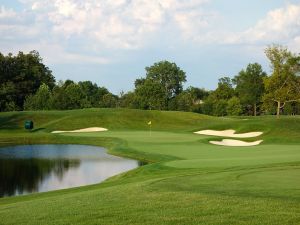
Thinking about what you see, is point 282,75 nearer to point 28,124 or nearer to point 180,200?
point 28,124

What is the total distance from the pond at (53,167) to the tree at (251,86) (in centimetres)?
7306

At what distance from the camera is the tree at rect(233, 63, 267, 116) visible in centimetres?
10856

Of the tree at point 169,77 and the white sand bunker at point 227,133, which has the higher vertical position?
the tree at point 169,77

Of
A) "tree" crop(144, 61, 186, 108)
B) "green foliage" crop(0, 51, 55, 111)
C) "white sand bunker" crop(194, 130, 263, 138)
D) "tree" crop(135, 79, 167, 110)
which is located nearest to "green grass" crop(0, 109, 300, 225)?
"white sand bunker" crop(194, 130, 263, 138)

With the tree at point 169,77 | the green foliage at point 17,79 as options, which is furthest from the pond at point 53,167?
the tree at point 169,77

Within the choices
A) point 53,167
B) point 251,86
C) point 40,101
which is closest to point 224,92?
point 251,86

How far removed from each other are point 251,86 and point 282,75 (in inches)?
1941

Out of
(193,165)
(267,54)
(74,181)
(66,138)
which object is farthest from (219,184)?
(267,54)

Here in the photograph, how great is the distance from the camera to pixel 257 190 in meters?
12.5

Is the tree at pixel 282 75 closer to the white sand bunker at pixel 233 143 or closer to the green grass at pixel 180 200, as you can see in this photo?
the white sand bunker at pixel 233 143

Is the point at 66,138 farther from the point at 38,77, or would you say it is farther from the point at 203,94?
the point at 203,94

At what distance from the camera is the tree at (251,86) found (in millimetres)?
108562

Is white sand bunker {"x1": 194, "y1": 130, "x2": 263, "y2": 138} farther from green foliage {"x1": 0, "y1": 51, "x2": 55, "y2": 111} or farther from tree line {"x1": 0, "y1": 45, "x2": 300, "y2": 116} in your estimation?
green foliage {"x1": 0, "y1": 51, "x2": 55, "y2": 111}

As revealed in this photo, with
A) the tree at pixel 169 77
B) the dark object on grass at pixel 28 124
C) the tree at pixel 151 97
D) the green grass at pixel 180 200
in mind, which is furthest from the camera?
the tree at pixel 169 77
